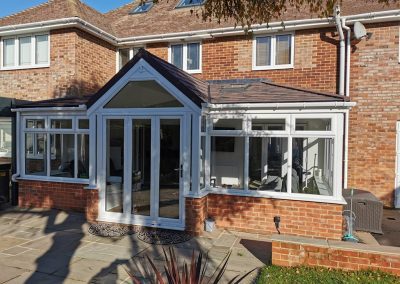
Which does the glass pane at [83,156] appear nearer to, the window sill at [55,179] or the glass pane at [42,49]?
the window sill at [55,179]

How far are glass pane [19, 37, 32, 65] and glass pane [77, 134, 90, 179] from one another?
5437 millimetres

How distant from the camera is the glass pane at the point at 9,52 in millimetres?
12422

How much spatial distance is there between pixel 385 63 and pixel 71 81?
10.1 metres

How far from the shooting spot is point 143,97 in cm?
745

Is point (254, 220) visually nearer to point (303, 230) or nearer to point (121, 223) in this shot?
point (303, 230)

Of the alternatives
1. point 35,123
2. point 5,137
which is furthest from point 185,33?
point 5,137

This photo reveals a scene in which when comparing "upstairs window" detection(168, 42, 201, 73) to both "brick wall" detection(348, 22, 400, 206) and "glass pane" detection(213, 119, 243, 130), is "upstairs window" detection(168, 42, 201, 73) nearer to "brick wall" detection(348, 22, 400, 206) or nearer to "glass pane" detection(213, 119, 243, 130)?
"glass pane" detection(213, 119, 243, 130)

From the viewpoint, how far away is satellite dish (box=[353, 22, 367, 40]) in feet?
31.2

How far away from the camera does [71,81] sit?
1139 centimetres

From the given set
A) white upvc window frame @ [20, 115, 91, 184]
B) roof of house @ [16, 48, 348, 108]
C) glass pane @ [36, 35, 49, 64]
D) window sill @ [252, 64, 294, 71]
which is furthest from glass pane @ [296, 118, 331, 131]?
glass pane @ [36, 35, 49, 64]

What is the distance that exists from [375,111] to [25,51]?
40.1 feet

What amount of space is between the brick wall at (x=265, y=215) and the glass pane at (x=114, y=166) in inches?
70.6

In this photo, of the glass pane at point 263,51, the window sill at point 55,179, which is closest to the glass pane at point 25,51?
the window sill at point 55,179

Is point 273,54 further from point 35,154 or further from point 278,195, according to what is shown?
point 35,154
